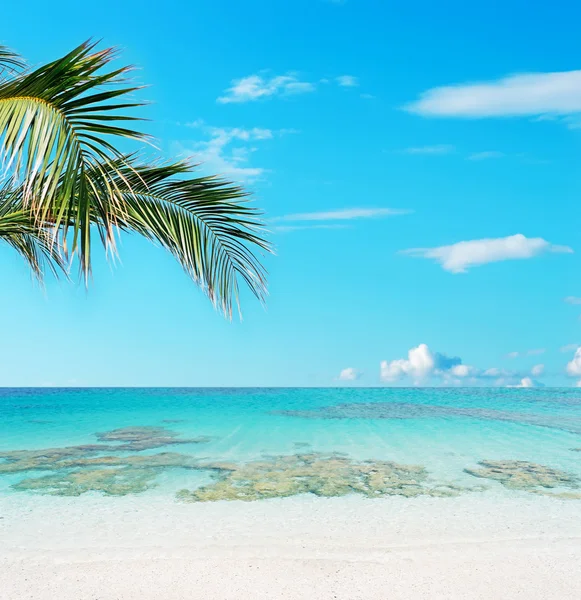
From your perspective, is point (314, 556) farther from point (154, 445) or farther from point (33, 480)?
point (154, 445)

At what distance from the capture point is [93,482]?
23.7 feet

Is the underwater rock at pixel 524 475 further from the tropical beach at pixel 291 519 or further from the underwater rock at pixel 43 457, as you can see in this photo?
the underwater rock at pixel 43 457

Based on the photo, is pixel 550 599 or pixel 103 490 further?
pixel 103 490

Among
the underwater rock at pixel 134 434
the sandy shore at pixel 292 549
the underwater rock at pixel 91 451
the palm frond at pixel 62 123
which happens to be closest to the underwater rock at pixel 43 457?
the underwater rock at pixel 91 451

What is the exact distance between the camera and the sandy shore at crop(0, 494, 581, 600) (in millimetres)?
3848

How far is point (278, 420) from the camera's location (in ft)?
53.3

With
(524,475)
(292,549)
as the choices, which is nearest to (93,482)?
(292,549)

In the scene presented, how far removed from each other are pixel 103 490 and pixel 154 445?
12.9ft

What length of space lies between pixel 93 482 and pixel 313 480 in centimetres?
280

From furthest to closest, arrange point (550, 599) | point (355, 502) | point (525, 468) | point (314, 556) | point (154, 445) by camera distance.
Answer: point (154, 445) < point (525, 468) < point (355, 502) < point (314, 556) < point (550, 599)

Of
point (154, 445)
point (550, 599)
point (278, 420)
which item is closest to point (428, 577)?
point (550, 599)

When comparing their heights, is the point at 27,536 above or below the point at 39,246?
below

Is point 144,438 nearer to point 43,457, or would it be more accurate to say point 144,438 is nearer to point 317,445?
point 43,457

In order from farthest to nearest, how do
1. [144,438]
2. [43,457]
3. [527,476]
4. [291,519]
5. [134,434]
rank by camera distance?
[134,434]
[144,438]
[43,457]
[527,476]
[291,519]
